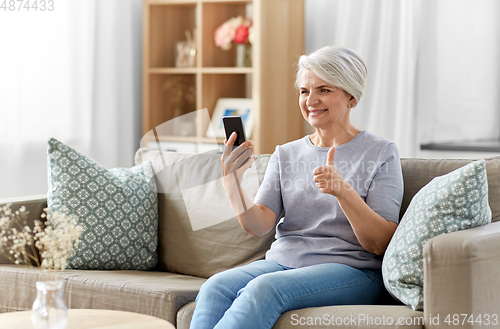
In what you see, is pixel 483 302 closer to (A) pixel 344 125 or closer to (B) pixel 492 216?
(B) pixel 492 216

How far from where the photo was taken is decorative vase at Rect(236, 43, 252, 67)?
3.22 metres

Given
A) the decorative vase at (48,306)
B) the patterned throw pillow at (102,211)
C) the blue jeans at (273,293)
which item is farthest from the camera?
the patterned throw pillow at (102,211)

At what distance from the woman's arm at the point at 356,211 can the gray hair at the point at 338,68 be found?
27cm

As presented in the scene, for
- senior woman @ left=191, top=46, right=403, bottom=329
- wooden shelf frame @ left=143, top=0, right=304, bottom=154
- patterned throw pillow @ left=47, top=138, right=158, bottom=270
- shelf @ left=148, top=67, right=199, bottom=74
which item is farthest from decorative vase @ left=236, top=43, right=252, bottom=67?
senior woman @ left=191, top=46, right=403, bottom=329

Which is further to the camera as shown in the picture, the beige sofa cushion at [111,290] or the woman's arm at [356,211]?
the beige sofa cushion at [111,290]

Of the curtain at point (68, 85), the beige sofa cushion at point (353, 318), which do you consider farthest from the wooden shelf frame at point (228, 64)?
the beige sofa cushion at point (353, 318)

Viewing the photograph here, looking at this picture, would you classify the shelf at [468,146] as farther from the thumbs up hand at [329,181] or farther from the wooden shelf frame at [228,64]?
the thumbs up hand at [329,181]

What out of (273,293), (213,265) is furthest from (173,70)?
(273,293)

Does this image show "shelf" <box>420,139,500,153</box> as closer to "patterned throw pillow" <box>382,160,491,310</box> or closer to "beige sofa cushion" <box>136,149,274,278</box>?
"beige sofa cushion" <box>136,149,274,278</box>

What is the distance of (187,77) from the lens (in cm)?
349

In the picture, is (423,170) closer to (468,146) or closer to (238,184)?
(238,184)

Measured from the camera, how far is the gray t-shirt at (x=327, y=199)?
1.59m

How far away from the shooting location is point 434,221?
1384 millimetres

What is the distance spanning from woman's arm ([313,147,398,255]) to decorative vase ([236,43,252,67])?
181 cm
